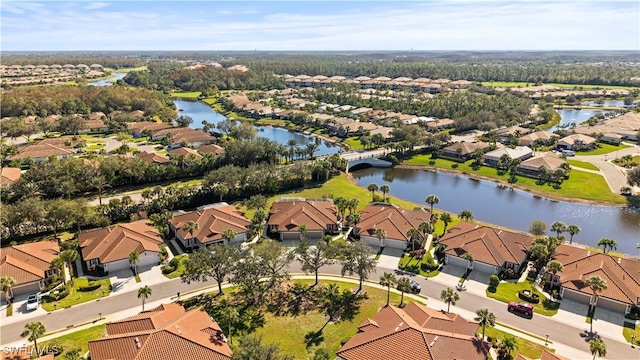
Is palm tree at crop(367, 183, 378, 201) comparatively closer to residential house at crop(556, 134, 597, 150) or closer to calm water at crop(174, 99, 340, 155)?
calm water at crop(174, 99, 340, 155)

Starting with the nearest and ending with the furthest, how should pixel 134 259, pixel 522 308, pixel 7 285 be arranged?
pixel 522 308 < pixel 7 285 < pixel 134 259

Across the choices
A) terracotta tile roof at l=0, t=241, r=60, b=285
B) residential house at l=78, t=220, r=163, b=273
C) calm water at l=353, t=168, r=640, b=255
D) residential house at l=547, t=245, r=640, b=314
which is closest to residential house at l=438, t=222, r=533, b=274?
residential house at l=547, t=245, r=640, b=314

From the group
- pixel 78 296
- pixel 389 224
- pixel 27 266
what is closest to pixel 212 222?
pixel 78 296

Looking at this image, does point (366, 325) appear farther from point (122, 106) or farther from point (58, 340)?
point (122, 106)

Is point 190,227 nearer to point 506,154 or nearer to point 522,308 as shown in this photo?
point 522,308

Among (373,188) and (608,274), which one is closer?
(608,274)

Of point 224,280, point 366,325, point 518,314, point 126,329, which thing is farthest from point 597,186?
point 126,329

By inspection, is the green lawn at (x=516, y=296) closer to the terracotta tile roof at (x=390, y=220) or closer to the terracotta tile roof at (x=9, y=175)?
the terracotta tile roof at (x=390, y=220)

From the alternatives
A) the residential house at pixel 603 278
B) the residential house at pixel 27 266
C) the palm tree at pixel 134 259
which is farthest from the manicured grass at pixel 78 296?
the residential house at pixel 603 278
